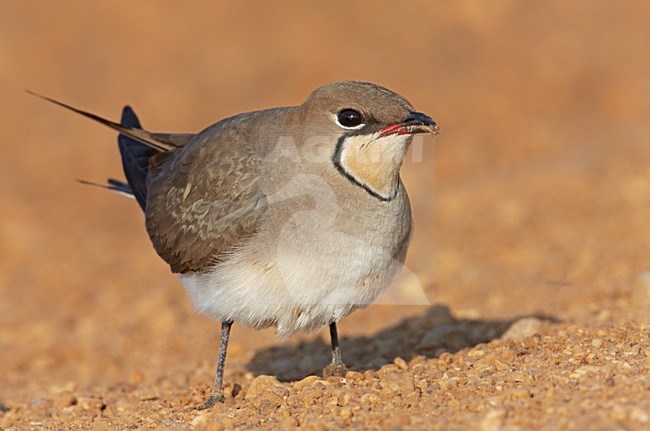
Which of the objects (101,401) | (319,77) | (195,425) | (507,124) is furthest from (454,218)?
(195,425)

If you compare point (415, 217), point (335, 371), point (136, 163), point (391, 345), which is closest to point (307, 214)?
point (335, 371)

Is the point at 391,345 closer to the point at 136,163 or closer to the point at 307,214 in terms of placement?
the point at 307,214

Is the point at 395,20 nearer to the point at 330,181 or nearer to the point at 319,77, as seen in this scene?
the point at 319,77

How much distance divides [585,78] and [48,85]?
9.29 m

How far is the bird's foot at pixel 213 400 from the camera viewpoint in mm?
6438

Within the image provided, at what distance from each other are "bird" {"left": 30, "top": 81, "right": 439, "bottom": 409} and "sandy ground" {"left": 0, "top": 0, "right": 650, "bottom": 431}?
0.65m

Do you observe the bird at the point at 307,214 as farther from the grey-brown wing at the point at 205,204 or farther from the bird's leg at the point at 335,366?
the bird's leg at the point at 335,366

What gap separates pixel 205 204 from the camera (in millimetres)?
6559

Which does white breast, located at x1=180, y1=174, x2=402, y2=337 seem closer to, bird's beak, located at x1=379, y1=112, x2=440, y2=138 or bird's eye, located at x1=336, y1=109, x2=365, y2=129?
bird's eye, located at x1=336, y1=109, x2=365, y2=129

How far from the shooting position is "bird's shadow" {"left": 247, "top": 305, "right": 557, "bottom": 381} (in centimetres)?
749

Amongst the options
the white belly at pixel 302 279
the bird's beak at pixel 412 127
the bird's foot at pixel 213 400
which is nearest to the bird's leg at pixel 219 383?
the bird's foot at pixel 213 400

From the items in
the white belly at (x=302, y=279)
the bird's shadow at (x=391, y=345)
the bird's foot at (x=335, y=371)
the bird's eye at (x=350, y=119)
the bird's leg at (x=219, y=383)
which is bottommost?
the bird's shadow at (x=391, y=345)

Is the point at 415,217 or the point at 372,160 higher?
the point at 372,160

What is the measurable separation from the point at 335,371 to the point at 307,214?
4.82 feet
